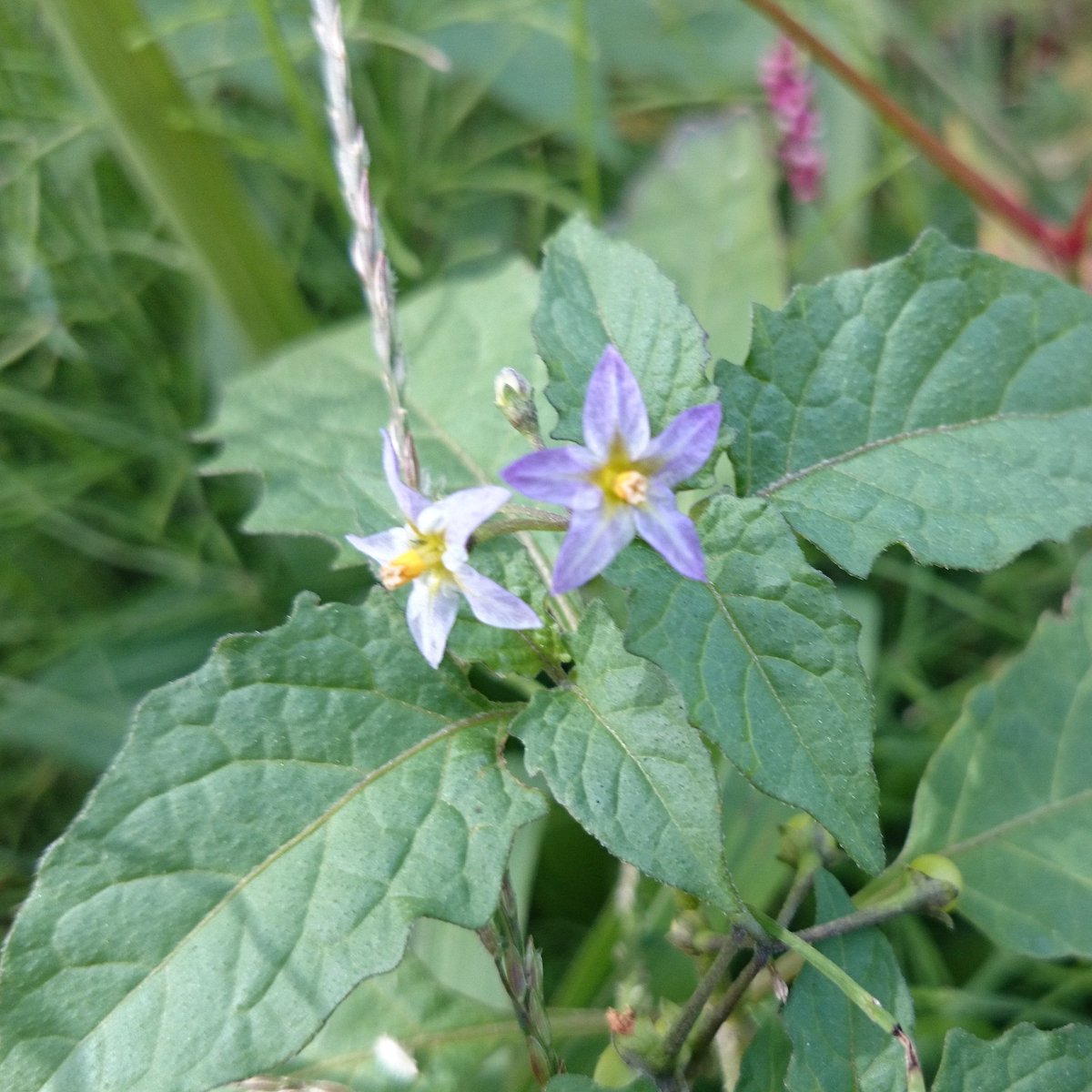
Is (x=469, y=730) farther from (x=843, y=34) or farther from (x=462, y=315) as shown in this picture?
(x=843, y=34)

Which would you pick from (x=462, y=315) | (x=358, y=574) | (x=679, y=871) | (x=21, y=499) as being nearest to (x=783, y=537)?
(x=679, y=871)

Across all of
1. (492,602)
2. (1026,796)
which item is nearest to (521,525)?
(492,602)

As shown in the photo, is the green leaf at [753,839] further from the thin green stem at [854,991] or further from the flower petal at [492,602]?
the flower petal at [492,602]

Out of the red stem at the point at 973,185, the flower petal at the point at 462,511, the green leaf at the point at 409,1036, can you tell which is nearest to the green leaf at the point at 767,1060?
the green leaf at the point at 409,1036

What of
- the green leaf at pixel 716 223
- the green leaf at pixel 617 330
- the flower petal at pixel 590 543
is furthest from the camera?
the green leaf at pixel 716 223

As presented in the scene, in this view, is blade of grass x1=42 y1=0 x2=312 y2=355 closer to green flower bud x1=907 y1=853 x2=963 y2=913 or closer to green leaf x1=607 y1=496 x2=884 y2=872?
green leaf x1=607 y1=496 x2=884 y2=872

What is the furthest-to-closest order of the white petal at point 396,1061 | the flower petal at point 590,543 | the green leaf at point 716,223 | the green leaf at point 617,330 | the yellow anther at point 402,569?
1. the green leaf at point 716,223
2. the white petal at point 396,1061
3. the green leaf at point 617,330
4. the yellow anther at point 402,569
5. the flower petal at point 590,543
